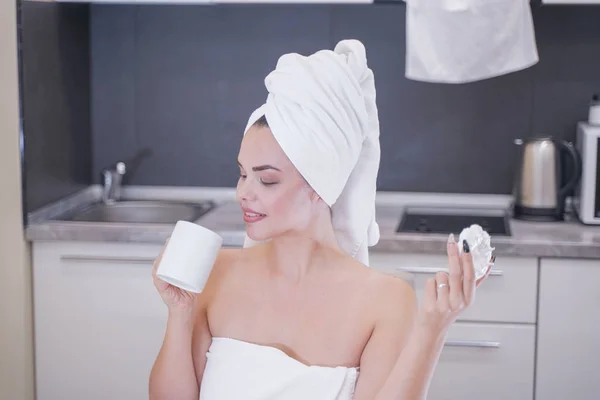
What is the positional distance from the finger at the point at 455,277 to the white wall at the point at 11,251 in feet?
6.01

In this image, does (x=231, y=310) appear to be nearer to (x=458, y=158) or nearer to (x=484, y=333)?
(x=484, y=333)

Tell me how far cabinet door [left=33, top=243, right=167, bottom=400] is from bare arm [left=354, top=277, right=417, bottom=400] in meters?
1.33

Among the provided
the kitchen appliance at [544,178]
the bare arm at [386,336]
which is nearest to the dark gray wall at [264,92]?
the kitchen appliance at [544,178]

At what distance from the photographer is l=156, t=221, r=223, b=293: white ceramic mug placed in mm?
1362

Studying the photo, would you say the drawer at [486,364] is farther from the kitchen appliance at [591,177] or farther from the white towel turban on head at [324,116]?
the white towel turban on head at [324,116]

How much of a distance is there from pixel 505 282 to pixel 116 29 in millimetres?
1637

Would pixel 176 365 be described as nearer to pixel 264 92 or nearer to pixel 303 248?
pixel 303 248

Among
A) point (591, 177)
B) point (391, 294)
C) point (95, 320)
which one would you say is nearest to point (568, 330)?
point (591, 177)

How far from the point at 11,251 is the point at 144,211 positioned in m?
0.61

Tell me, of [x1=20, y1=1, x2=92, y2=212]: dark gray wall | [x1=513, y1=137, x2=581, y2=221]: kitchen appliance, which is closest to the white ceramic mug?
[x1=20, y1=1, x2=92, y2=212]: dark gray wall

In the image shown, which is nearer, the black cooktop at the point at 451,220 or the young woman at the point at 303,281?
the young woman at the point at 303,281

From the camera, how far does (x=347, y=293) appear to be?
160 cm

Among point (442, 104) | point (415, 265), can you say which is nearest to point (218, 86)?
point (442, 104)

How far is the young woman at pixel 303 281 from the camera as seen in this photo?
1488 mm
